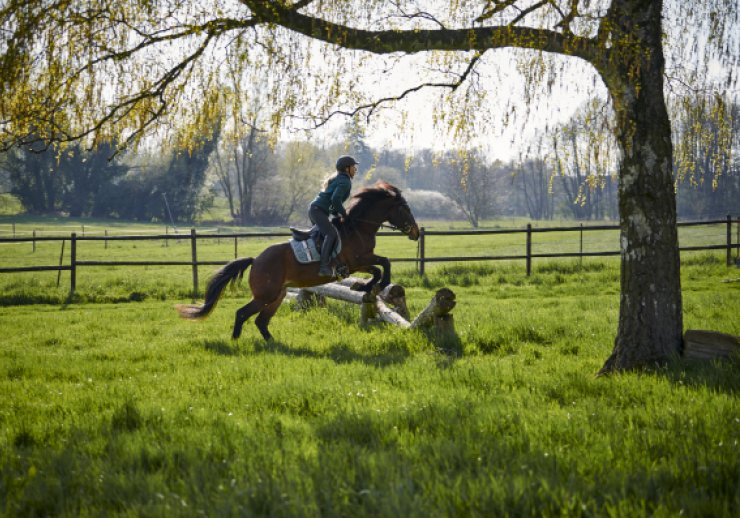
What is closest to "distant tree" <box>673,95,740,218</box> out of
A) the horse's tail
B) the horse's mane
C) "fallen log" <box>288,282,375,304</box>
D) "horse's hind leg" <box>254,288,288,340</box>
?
the horse's mane

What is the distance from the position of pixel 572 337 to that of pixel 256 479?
6153mm

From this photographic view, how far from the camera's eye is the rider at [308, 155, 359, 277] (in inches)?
343

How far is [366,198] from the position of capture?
945cm

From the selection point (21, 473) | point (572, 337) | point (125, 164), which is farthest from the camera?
point (125, 164)

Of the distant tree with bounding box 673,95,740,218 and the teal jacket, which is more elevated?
the distant tree with bounding box 673,95,740,218

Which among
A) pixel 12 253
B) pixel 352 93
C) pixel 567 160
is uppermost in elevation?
pixel 352 93

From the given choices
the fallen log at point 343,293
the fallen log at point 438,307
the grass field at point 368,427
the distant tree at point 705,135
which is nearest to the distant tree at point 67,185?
the fallen log at point 343,293

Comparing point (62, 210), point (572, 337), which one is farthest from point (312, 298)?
point (62, 210)

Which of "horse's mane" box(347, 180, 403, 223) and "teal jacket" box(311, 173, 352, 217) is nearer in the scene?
"teal jacket" box(311, 173, 352, 217)

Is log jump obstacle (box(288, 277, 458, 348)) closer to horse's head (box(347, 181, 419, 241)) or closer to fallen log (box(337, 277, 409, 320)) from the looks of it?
fallen log (box(337, 277, 409, 320))

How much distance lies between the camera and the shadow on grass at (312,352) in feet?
23.6

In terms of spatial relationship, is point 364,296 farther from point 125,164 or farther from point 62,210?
point 62,210

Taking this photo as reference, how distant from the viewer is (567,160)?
17.6 ft

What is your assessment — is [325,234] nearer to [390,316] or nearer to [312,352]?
[390,316]
